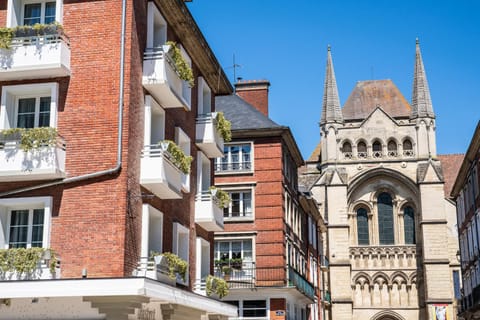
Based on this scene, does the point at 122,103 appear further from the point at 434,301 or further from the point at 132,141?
the point at 434,301

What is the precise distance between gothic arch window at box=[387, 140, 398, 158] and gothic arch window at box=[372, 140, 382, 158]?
76 centimetres

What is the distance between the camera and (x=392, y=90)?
6975 centimetres

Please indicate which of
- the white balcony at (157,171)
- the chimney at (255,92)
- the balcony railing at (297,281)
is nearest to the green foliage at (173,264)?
the white balcony at (157,171)

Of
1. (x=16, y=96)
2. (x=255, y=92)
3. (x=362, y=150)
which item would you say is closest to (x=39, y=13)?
(x=16, y=96)

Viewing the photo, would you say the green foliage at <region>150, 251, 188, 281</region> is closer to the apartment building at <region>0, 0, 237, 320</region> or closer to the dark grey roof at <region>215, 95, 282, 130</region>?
the apartment building at <region>0, 0, 237, 320</region>

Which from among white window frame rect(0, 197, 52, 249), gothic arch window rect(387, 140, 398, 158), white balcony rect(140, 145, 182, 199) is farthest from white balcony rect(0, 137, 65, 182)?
gothic arch window rect(387, 140, 398, 158)

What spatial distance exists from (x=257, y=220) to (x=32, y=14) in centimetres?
1731

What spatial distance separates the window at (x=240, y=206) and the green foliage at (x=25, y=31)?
17.4 meters

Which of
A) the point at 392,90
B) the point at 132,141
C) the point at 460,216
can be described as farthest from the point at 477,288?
the point at 392,90

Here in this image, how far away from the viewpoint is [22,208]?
15648mm

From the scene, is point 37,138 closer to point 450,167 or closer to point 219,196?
point 219,196

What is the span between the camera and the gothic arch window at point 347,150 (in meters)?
62.5

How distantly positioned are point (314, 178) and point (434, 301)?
591 inches

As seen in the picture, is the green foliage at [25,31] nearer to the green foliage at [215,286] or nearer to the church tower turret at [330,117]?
the green foliage at [215,286]
